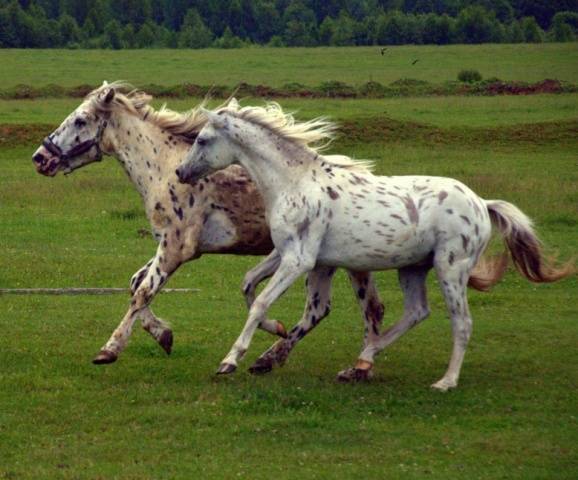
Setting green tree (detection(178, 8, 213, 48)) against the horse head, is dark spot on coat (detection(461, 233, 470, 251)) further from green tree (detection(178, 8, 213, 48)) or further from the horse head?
green tree (detection(178, 8, 213, 48))

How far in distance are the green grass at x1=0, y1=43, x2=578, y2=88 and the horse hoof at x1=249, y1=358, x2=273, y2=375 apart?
123 ft

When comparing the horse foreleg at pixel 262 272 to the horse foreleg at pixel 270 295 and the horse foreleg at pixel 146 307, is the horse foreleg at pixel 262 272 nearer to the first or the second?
the horse foreleg at pixel 146 307

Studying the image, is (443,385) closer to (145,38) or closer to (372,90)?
(372,90)

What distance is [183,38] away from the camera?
8212 centimetres

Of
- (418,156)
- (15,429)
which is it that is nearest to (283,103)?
(418,156)

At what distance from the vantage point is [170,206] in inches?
469

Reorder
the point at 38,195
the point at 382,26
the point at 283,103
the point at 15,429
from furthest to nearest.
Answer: the point at 382,26 < the point at 283,103 < the point at 38,195 < the point at 15,429

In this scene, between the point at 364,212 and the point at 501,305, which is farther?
the point at 501,305

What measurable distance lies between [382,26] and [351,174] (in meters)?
67.3

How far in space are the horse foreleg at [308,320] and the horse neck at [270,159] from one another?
903 mm

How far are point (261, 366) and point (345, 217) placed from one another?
1.42m

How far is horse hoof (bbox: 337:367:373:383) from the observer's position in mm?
11297

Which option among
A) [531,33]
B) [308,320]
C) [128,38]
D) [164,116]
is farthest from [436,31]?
[308,320]

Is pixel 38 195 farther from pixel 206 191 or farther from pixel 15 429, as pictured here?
pixel 15 429
